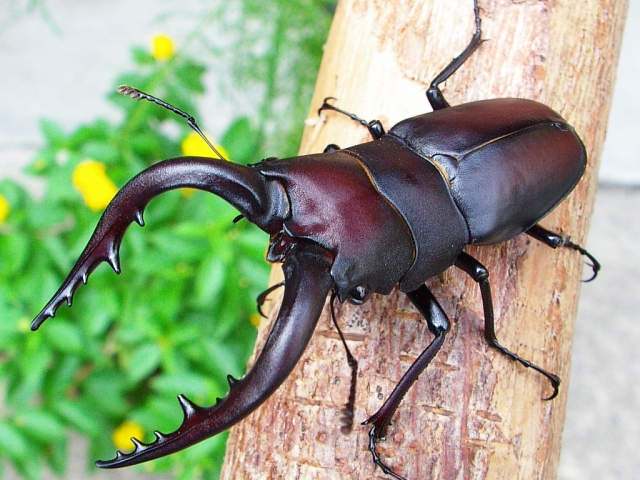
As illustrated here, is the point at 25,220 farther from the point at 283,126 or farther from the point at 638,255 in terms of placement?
the point at 638,255

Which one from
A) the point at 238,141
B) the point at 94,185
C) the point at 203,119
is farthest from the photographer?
the point at 203,119

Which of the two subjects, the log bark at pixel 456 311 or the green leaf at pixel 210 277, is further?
the green leaf at pixel 210 277

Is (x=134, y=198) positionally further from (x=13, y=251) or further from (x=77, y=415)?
(x=77, y=415)

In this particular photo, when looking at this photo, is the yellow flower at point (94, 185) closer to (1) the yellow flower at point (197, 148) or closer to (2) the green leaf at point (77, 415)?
(1) the yellow flower at point (197, 148)

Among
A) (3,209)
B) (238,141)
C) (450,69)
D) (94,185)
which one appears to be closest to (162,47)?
(238,141)

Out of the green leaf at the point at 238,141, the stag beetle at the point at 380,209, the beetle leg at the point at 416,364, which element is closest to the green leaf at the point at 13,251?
the green leaf at the point at 238,141

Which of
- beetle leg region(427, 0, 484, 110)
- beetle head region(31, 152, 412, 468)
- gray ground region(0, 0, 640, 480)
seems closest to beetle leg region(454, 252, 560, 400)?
beetle head region(31, 152, 412, 468)

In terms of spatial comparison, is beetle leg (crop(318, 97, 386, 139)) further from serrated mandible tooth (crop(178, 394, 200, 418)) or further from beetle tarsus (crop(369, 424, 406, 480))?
serrated mandible tooth (crop(178, 394, 200, 418))
